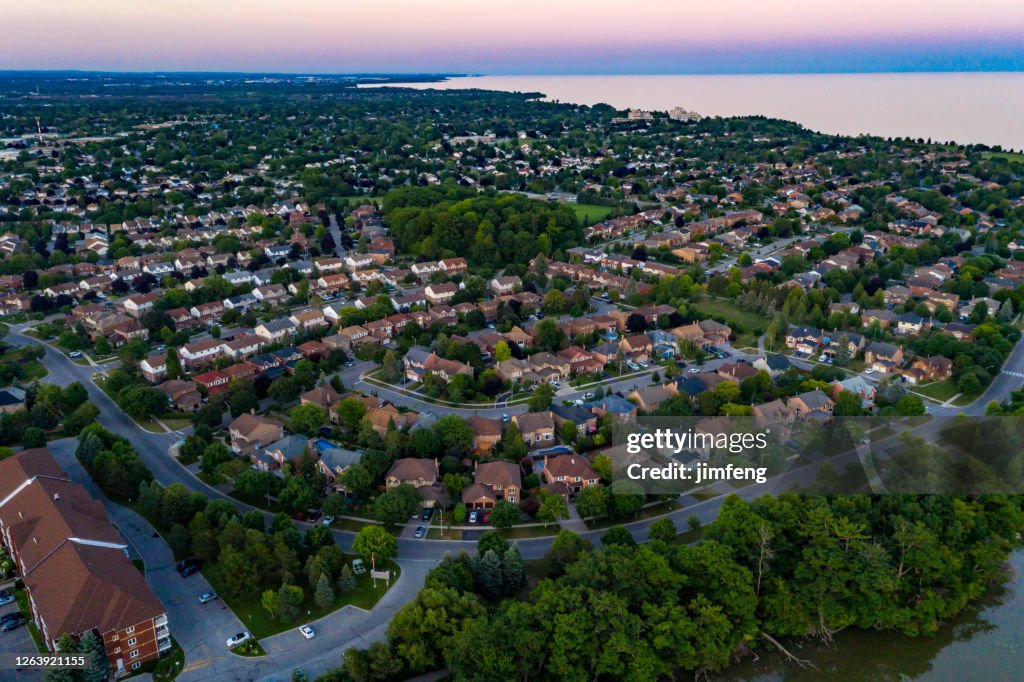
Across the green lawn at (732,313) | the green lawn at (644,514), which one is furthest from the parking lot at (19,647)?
the green lawn at (732,313)

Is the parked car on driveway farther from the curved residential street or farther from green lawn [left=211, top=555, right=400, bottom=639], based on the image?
green lawn [left=211, top=555, right=400, bottom=639]

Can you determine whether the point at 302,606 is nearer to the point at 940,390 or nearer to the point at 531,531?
the point at 531,531

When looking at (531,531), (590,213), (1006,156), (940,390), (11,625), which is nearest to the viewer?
(11,625)

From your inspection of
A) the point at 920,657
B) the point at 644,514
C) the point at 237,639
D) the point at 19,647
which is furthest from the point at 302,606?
the point at 920,657

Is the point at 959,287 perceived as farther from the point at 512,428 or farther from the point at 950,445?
the point at 512,428

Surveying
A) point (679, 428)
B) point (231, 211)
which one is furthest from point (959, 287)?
point (231, 211)
